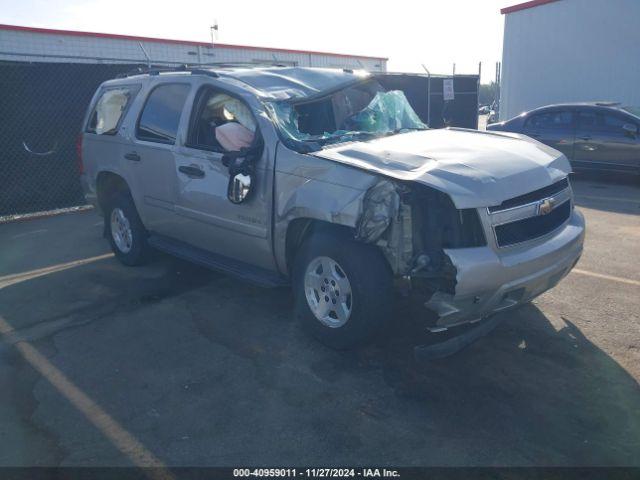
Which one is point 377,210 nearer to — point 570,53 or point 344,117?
point 344,117

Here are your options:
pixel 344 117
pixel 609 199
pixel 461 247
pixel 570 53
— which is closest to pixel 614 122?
pixel 609 199

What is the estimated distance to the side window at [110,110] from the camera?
6051 mm

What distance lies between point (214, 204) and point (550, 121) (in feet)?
29.1

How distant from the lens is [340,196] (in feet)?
12.4

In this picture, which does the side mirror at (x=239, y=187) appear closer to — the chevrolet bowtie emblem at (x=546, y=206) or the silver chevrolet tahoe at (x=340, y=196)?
the silver chevrolet tahoe at (x=340, y=196)

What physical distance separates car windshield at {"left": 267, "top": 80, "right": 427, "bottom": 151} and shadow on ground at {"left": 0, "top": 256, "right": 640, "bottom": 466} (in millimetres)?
1535

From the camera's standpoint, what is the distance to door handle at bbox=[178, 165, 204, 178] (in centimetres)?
487

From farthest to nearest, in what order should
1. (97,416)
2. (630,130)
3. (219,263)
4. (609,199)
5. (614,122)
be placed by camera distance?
(614,122), (630,130), (609,199), (219,263), (97,416)

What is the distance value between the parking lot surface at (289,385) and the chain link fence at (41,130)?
4.73 meters

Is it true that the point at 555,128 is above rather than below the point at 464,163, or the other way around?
below

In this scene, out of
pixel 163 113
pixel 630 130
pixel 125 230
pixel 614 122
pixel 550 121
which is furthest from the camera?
pixel 550 121

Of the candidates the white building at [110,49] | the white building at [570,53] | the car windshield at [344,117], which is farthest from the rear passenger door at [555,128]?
the white building at [570,53]

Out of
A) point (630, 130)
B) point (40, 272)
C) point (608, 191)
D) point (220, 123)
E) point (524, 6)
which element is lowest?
point (40, 272)

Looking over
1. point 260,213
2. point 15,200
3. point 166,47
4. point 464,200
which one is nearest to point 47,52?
point 166,47
